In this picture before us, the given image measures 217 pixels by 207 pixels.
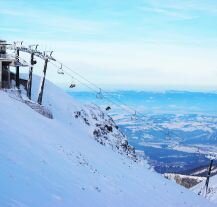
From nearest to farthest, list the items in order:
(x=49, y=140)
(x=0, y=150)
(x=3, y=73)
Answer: (x=0, y=150) → (x=49, y=140) → (x=3, y=73)

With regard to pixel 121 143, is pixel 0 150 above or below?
above

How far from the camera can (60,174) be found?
27.7 m

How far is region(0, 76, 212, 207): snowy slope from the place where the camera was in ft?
75.9

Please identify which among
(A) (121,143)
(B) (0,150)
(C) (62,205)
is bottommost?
(A) (121,143)

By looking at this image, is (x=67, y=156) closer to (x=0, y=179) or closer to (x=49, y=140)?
(x=49, y=140)

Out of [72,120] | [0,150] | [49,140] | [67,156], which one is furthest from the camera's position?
[72,120]

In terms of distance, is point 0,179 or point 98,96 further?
point 98,96

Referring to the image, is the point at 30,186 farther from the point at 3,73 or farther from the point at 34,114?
the point at 3,73

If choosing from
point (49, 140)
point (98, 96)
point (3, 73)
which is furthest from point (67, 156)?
point (3, 73)

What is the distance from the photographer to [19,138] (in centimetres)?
3044

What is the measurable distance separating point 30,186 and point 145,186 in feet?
49.5

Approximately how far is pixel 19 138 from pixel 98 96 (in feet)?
54.5

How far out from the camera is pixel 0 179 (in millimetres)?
22016

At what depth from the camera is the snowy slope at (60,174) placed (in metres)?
23.1
